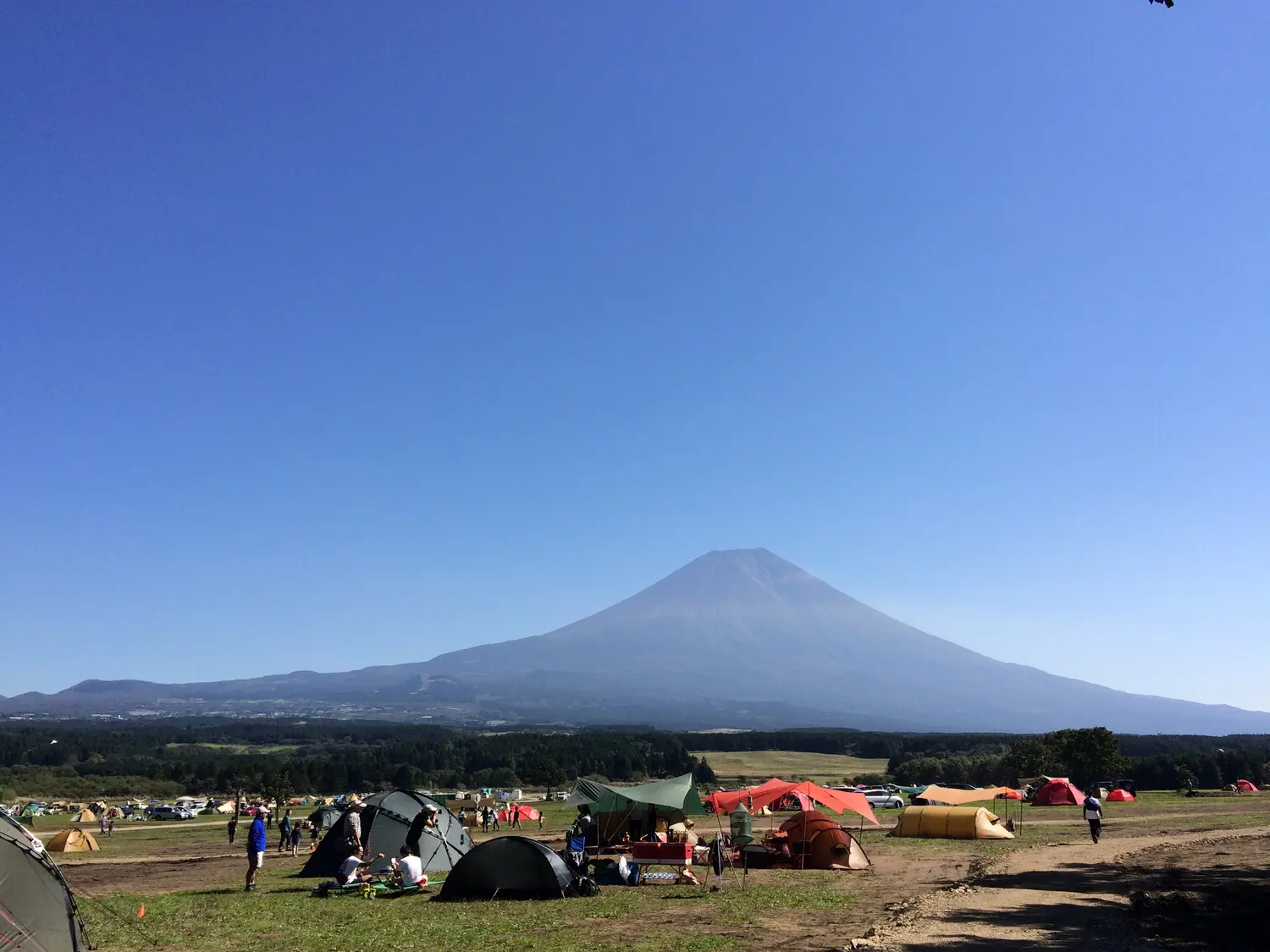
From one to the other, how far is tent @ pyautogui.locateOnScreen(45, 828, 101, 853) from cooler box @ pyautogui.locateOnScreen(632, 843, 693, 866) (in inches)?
751

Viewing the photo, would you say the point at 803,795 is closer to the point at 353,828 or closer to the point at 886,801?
the point at 353,828

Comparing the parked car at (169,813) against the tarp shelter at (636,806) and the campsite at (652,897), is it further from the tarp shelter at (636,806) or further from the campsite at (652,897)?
the tarp shelter at (636,806)

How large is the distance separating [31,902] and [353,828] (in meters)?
7.62

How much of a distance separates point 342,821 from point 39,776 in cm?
8379

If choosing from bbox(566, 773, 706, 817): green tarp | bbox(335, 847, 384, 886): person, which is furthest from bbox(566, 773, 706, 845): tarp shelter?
bbox(335, 847, 384, 886): person

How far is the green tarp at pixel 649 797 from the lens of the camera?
68.9 ft

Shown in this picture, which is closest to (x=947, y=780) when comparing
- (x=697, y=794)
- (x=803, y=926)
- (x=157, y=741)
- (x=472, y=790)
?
(x=472, y=790)

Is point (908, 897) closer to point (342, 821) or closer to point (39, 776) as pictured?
point (342, 821)

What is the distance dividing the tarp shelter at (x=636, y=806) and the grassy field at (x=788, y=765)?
180 ft

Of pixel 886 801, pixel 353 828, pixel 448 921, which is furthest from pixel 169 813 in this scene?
pixel 448 921

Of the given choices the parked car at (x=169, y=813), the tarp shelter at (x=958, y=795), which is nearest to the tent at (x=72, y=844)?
the parked car at (x=169, y=813)

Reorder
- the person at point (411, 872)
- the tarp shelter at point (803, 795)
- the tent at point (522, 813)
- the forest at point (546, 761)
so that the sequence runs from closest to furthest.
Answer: the person at point (411, 872)
the tarp shelter at point (803, 795)
the tent at point (522, 813)
the forest at point (546, 761)

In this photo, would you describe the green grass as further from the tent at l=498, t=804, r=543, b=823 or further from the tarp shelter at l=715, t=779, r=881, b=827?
the tent at l=498, t=804, r=543, b=823

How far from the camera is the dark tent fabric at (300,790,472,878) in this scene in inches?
712
